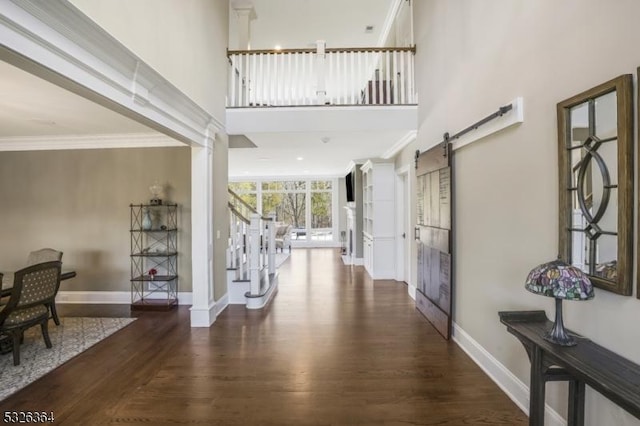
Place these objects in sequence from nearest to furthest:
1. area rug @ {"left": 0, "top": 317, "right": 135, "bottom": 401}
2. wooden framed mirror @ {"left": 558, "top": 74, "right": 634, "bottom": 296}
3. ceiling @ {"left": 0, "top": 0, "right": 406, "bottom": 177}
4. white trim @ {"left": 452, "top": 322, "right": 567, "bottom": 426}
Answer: wooden framed mirror @ {"left": 558, "top": 74, "right": 634, "bottom": 296} → white trim @ {"left": 452, "top": 322, "right": 567, "bottom": 426} → area rug @ {"left": 0, "top": 317, "right": 135, "bottom": 401} → ceiling @ {"left": 0, "top": 0, "right": 406, "bottom": 177}

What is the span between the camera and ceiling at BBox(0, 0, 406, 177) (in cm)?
321

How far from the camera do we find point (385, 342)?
3357 millimetres

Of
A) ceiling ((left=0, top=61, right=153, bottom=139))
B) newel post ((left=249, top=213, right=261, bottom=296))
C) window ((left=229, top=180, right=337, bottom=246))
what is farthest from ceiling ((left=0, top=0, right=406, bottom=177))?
window ((left=229, top=180, right=337, bottom=246))

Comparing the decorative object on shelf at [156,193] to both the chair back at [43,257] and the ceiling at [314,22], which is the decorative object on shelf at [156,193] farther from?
the ceiling at [314,22]

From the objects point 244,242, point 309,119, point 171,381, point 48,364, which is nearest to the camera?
point 171,381

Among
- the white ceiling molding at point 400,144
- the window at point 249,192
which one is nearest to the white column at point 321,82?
the white ceiling molding at point 400,144

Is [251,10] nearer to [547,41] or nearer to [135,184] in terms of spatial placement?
[135,184]

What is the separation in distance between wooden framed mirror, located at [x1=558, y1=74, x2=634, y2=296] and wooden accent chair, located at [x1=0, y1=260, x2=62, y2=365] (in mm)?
4244

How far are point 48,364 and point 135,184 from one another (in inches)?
107

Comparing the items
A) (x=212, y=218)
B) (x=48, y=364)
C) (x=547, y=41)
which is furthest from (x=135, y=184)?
(x=547, y=41)

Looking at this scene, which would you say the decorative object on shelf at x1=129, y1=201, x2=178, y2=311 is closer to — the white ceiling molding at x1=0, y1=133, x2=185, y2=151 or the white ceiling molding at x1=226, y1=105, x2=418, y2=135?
the white ceiling molding at x1=0, y1=133, x2=185, y2=151

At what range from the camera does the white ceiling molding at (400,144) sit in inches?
185

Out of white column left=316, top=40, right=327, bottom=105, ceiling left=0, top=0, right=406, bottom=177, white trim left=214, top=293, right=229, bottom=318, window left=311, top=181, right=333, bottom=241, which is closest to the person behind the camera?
ceiling left=0, top=0, right=406, bottom=177

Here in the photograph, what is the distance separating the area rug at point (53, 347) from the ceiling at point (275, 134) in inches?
101
